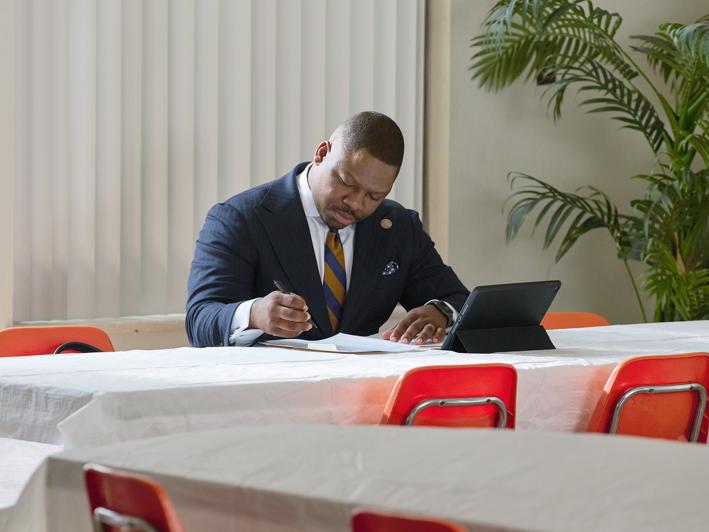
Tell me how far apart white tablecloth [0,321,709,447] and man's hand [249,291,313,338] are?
0.06m

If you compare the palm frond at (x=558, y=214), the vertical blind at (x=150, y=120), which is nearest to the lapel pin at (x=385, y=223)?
the vertical blind at (x=150, y=120)

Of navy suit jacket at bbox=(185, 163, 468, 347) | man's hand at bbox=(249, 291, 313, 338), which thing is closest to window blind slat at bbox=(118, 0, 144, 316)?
navy suit jacket at bbox=(185, 163, 468, 347)

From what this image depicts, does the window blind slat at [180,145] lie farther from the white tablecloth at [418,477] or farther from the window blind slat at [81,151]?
the white tablecloth at [418,477]

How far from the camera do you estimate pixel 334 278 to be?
3713 millimetres

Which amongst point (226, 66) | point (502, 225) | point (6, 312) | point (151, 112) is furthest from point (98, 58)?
point (502, 225)

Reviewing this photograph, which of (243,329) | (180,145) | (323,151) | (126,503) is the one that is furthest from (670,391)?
(180,145)

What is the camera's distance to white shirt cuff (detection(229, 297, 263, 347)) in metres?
3.14

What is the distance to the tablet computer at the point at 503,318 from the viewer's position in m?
3.10

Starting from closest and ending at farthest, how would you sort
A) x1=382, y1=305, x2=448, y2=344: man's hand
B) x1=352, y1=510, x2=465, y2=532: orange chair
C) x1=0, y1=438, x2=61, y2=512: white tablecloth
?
1. x1=352, y1=510, x2=465, y2=532: orange chair
2. x1=0, y1=438, x2=61, y2=512: white tablecloth
3. x1=382, y1=305, x2=448, y2=344: man's hand

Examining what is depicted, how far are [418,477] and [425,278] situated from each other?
277 cm

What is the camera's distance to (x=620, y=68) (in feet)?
20.5

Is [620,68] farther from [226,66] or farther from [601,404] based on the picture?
[601,404]

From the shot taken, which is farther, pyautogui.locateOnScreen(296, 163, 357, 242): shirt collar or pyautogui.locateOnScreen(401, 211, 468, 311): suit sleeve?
pyautogui.locateOnScreen(401, 211, 468, 311): suit sleeve

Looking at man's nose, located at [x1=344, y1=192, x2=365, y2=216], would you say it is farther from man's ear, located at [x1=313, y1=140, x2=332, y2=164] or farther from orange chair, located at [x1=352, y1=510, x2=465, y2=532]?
orange chair, located at [x1=352, y1=510, x2=465, y2=532]
